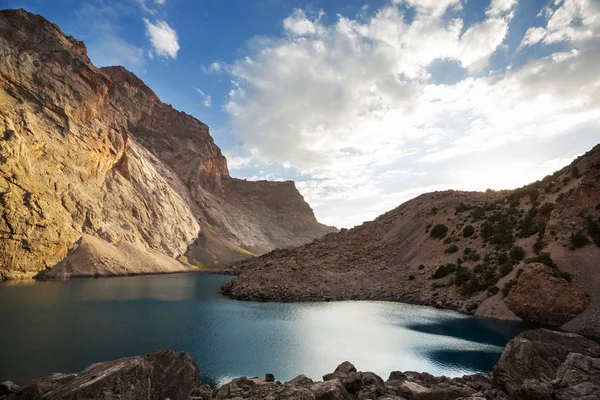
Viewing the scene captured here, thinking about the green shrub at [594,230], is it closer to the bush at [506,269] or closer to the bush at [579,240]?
the bush at [579,240]

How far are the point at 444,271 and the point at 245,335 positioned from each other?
30315 millimetres

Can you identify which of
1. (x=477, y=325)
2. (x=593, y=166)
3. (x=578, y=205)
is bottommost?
(x=477, y=325)

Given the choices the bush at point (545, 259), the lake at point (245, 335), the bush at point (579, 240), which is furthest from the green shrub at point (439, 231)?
the bush at point (579, 240)

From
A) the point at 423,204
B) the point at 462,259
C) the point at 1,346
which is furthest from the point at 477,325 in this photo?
the point at 423,204

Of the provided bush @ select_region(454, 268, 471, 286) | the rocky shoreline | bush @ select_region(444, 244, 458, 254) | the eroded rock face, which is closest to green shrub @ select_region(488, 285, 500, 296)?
the eroded rock face

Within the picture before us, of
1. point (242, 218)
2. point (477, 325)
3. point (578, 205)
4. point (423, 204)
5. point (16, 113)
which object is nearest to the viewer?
point (477, 325)

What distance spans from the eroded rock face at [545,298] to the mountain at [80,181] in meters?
67.8

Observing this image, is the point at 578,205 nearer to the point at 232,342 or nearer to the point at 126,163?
the point at 232,342

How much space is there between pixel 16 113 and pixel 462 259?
80273mm

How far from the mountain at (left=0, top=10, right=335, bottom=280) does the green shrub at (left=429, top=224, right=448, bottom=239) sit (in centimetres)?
6071

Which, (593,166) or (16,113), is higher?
(16,113)

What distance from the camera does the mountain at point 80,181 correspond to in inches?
2259

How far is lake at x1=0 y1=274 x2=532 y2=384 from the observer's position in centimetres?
1845

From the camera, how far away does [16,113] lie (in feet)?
204
